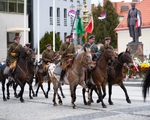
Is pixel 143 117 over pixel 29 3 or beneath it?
beneath

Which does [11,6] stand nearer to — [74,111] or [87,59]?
[87,59]

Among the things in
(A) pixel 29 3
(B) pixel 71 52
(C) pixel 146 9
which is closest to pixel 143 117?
(B) pixel 71 52

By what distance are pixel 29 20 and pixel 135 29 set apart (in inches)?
1209

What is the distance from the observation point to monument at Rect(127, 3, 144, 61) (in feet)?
98.4

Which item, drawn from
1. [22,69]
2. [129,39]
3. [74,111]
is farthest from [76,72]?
[129,39]

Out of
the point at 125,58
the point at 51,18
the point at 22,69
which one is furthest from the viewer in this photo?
the point at 51,18

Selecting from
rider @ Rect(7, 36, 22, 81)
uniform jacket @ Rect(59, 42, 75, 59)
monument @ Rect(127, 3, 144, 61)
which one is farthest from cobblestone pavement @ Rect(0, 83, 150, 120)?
monument @ Rect(127, 3, 144, 61)

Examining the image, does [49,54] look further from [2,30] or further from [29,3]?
[29,3]

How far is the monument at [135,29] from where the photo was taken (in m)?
30.0

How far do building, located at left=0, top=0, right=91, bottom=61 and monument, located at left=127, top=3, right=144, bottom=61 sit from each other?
20.1 metres

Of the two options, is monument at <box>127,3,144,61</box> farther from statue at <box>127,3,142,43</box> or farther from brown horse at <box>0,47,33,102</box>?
brown horse at <box>0,47,33,102</box>

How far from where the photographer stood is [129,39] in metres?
50.4

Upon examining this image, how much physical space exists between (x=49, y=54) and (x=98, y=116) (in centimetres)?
662

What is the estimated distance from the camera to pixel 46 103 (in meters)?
16.2
